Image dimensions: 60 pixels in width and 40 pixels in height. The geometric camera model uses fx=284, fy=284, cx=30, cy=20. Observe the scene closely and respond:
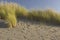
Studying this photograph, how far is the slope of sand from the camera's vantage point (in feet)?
28.7

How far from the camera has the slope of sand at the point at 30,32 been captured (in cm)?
874

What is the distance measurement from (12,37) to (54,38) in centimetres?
131

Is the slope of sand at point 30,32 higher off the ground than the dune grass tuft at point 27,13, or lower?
lower

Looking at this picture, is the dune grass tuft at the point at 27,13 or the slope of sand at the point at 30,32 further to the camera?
the dune grass tuft at the point at 27,13

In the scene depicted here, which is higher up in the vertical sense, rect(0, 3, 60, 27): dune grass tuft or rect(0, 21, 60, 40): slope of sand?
rect(0, 3, 60, 27): dune grass tuft

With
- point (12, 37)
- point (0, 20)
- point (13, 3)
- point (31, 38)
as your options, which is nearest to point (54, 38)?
point (31, 38)

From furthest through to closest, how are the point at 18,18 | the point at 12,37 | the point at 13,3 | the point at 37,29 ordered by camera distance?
1. the point at 13,3
2. the point at 18,18
3. the point at 37,29
4. the point at 12,37

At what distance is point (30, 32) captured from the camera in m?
9.16

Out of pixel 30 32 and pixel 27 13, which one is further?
pixel 27 13

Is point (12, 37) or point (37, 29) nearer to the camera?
point (12, 37)

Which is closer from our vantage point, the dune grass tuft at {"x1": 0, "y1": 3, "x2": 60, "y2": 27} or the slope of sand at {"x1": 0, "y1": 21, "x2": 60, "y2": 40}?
the slope of sand at {"x1": 0, "y1": 21, "x2": 60, "y2": 40}

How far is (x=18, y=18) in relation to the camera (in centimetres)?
1014

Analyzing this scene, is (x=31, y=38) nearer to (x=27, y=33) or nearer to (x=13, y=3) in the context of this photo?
(x=27, y=33)

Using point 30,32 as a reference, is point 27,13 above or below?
above
